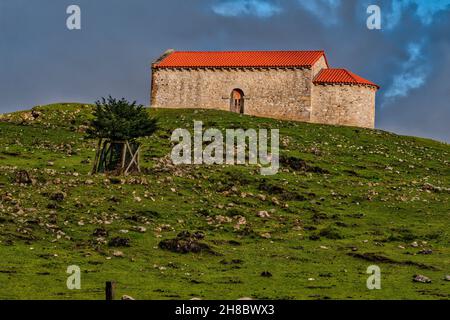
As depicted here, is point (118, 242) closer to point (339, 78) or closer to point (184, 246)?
point (184, 246)

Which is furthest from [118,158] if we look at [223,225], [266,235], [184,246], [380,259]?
[380,259]

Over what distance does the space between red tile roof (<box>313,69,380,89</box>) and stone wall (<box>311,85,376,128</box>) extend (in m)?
0.51

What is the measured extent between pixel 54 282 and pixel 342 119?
65808mm

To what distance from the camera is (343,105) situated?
298 feet

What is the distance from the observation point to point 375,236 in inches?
1634

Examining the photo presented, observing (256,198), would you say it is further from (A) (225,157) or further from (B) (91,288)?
(B) (91,288)

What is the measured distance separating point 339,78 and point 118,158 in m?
42.1

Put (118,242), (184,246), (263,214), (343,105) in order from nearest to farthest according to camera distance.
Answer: (184,246) < (118,242) < (263,214) < (343,105)

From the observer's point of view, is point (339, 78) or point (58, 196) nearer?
point (58, 196)

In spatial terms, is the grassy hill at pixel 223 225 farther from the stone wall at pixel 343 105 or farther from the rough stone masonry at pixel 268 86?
the rough stone masonry at pixel 268 86

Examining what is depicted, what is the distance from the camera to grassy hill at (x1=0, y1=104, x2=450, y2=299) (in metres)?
29.0

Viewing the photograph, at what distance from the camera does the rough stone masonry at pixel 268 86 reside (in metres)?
91.1
